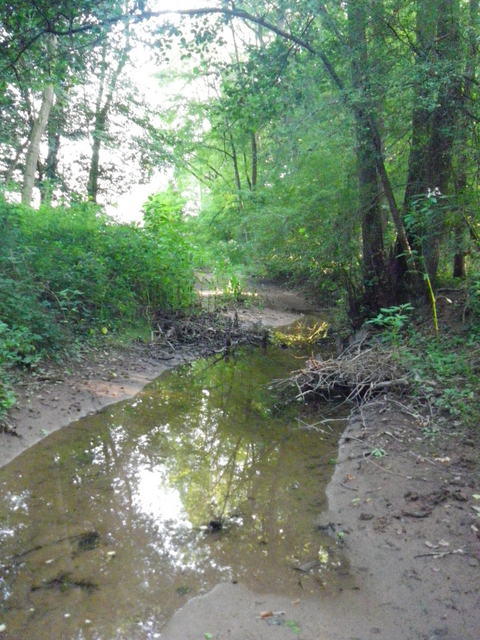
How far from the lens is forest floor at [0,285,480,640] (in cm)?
328

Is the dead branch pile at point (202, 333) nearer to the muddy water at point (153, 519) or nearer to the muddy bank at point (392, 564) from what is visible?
the muddy water at point (153, 519)

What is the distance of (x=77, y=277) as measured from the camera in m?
9.42

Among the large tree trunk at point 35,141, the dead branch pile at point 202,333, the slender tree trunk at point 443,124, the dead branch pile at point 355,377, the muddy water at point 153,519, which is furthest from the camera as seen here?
the large tree trunk at point 35,141

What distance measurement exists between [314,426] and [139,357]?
13.8 ft

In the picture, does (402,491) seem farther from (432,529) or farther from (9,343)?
(9,343)

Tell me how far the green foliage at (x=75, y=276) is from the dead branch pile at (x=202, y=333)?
460 mm

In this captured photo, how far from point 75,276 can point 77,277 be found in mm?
43

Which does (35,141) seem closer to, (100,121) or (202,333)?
(100,121)

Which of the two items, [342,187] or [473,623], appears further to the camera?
[342,187]

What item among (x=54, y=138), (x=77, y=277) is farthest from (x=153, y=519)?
(x=54, y=138)

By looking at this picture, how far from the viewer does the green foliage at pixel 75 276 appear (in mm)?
7434

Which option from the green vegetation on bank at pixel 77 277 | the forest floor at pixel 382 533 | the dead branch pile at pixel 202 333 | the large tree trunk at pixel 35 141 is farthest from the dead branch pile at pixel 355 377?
the large tree trunk at pixel 35 141

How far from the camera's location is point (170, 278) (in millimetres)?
11445

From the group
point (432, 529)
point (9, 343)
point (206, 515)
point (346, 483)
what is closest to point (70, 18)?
point (9, 343)
